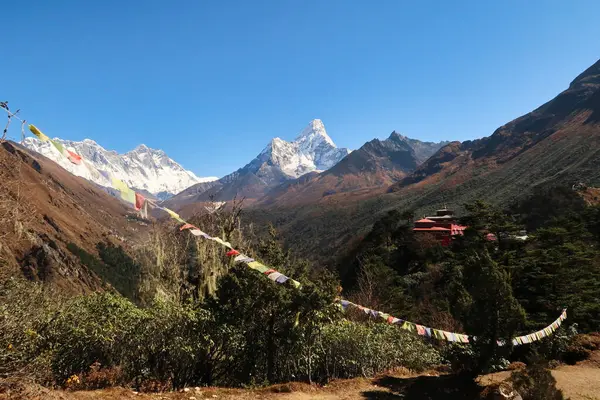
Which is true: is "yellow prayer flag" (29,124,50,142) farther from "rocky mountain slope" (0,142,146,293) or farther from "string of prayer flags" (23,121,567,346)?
"rocky mountain slope" (0,142,146,293)

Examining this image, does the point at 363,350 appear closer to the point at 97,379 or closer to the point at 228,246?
the point at 228,246

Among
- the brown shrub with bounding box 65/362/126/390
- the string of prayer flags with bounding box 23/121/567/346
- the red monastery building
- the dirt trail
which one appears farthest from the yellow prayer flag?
the red monastery building

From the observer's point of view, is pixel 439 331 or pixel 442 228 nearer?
pixel 439 331

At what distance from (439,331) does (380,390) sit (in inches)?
137

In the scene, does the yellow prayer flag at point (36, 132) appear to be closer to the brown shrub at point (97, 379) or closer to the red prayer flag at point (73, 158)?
the red prayer flag at point (73, 158)

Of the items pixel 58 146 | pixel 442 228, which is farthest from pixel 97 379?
pixel 442 228

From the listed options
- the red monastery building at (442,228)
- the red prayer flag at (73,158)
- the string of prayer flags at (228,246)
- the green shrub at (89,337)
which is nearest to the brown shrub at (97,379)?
the green shrub at (89,337)

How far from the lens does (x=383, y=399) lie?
45.2 feet

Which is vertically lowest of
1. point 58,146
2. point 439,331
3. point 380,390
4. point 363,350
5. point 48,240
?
point 380,390

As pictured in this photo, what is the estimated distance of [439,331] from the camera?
52.0ft

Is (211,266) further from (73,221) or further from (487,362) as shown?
(73,221)

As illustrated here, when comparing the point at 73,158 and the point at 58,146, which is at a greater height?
the point at 58,146

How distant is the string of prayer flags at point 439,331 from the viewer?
1484 centimetres

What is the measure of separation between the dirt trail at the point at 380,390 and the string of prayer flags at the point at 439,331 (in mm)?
1609
